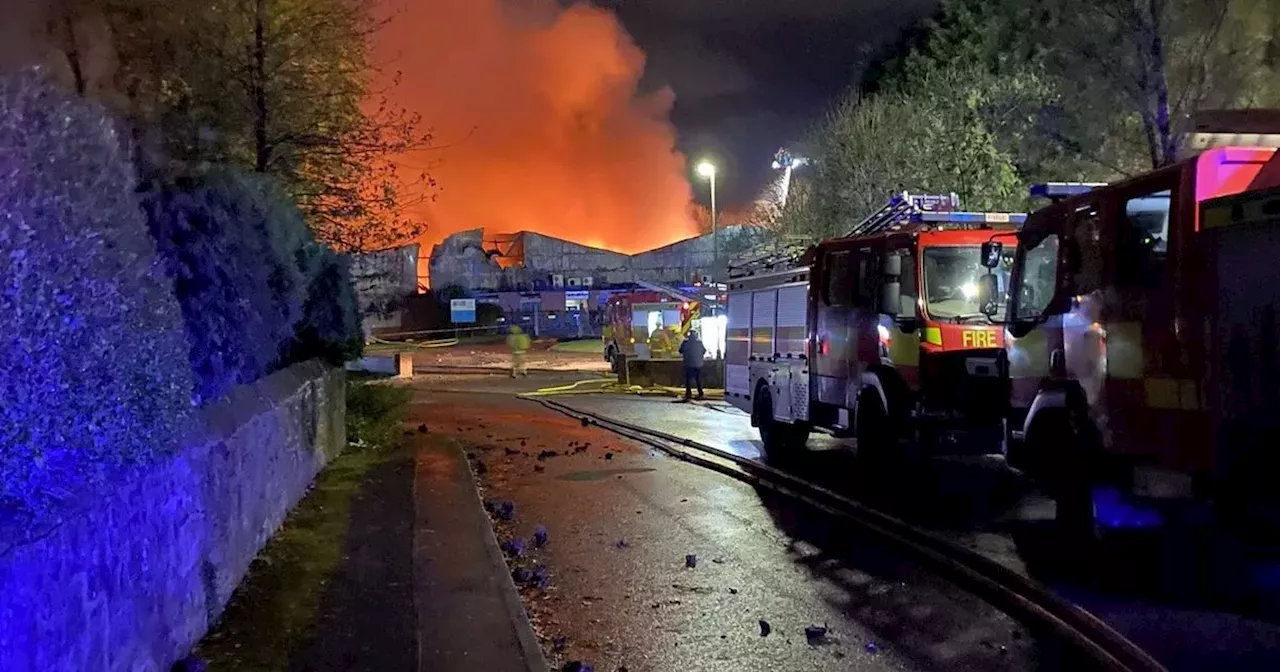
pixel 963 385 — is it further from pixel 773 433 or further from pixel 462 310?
pixel 462 310

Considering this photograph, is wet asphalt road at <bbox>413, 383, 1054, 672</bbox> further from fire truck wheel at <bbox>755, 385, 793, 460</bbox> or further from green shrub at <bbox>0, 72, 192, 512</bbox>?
green shrub at <bbox>0, 72, 192, 512</bbox>

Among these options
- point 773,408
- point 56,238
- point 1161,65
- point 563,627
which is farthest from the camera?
point 1161,65

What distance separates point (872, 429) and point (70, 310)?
8.99 meters

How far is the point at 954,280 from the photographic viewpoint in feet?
36.7

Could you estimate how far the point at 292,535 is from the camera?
877 centimetres

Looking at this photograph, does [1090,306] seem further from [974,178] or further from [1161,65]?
[974,178]

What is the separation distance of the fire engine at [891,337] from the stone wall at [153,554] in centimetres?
590

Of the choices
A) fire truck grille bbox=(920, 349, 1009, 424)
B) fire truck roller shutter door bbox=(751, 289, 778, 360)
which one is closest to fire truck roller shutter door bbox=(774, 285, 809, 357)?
fire truck roller shutter door bbox=(751, 289, 778, 360)

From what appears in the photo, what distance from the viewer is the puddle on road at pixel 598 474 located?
43.3ft

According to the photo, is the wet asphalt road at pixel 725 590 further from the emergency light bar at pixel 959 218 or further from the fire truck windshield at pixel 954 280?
the emergency light bar at pixel 959 218

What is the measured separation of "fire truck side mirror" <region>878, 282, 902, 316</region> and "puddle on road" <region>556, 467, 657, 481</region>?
13.2ft

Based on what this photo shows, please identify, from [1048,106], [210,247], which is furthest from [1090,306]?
[1048,106]

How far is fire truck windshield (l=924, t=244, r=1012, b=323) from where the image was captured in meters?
11.0

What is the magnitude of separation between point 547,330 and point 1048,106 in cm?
5468
